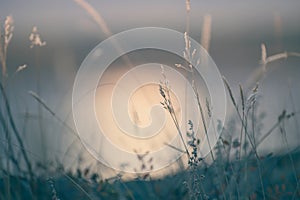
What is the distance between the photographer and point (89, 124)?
210 inches

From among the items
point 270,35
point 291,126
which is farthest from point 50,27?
point 291,126

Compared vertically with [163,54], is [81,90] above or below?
below

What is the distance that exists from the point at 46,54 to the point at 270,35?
14.2ft

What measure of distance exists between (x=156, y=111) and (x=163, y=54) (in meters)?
7.59

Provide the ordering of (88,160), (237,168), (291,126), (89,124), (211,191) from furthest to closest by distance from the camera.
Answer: (89,124) → (291,126) → (88,160) → (211,191) → (237,168)

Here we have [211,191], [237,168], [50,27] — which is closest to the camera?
[237,168]

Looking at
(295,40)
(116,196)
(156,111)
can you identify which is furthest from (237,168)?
(295,40)

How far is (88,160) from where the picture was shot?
4.12 m

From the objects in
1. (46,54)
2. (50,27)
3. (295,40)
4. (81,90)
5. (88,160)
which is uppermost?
(50,27)

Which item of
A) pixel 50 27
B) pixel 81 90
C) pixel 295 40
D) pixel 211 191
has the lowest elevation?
pixel 211 191

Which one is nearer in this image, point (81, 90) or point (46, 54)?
point (81, 90)

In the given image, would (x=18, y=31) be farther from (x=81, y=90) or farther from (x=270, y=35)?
(x=81, y=90)

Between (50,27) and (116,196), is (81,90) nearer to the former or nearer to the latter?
(116,196)

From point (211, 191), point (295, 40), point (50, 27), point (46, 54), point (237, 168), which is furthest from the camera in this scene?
point (50, 27)
